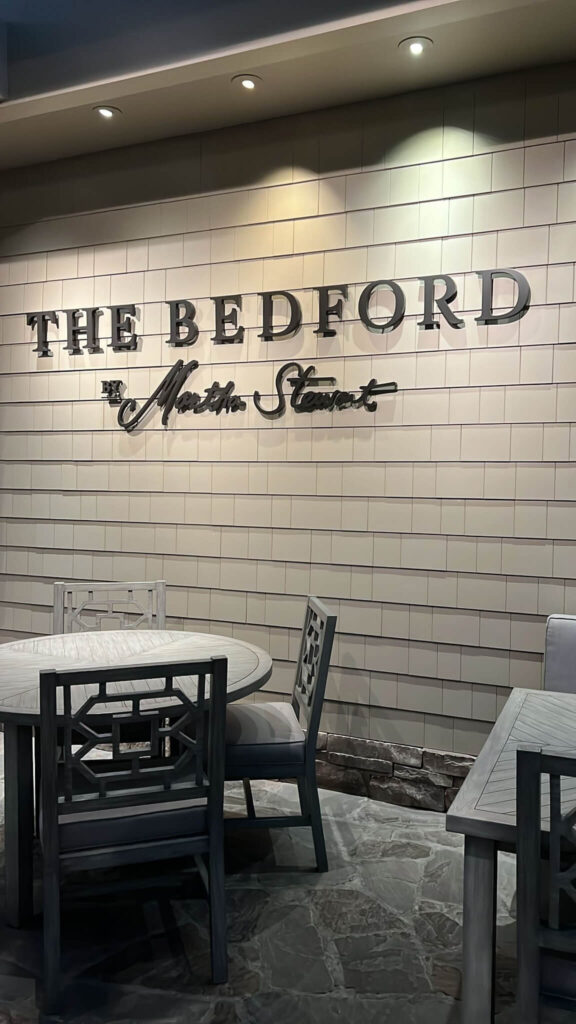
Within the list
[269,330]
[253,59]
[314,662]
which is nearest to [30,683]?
[314,662]

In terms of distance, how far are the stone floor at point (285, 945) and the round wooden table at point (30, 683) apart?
8.5 inches

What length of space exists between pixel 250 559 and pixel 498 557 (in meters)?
1.15

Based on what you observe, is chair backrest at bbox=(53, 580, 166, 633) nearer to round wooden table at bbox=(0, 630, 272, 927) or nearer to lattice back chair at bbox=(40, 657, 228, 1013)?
round wooden table at bbox=(0, 630, 272, 927)

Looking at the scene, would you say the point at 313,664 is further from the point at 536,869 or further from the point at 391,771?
the point at 536,869

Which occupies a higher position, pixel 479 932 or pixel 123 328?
pixel 123 328

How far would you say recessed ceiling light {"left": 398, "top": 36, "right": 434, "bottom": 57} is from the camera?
111 inches

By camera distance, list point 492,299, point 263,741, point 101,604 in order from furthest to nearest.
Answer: point 101,604
point 492,299
point 263,741

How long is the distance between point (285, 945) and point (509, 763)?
1.02 meters

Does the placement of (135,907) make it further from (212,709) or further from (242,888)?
(212,709)

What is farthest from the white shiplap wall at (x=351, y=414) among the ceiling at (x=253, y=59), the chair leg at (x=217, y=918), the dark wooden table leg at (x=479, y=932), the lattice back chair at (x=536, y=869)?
the lattice back chair at (x=536, y=869)

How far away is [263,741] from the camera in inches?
103

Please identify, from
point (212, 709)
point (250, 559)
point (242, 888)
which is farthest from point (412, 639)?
point (212, 709)

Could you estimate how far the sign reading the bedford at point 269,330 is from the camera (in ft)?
10.4

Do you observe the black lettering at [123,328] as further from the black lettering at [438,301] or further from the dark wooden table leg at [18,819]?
the dark wooden table leg at [18,819]
